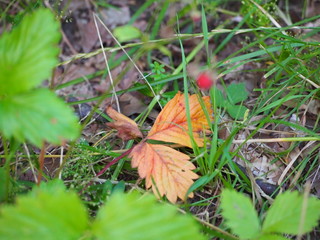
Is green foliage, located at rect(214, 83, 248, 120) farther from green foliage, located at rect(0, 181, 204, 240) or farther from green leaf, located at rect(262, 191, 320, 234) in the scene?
green foliage, located at rect(0, 181, 204, 240)

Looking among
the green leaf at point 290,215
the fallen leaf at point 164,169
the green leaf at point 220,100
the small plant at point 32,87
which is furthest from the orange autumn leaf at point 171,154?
the small plant at point 32,87

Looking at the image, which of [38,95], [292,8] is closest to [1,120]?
[38,95]

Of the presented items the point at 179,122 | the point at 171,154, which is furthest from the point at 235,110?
the point at 171,154

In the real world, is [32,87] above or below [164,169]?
above

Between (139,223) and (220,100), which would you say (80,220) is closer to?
(139,223)

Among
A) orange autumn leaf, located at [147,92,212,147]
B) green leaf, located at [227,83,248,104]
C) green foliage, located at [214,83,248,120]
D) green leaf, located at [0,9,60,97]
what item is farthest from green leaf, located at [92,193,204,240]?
green leaf, located at [227,83,248,104]

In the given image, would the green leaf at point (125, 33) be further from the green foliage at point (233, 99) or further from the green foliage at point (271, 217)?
the green foliage at point (233, 99)
